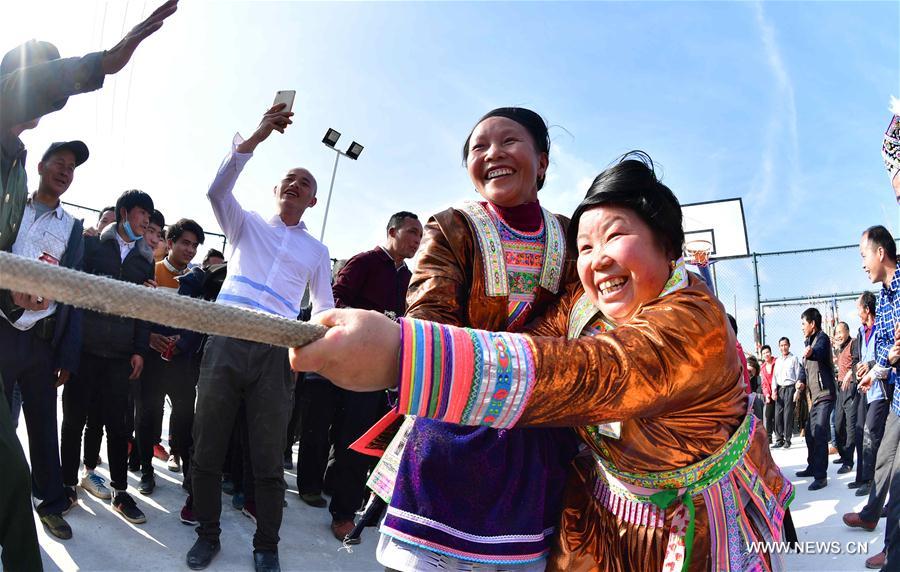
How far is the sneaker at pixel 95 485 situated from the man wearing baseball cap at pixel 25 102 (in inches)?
57.3

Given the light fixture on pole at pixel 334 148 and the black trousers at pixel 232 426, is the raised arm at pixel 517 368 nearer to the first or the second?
the black trousers at pixel 232 426

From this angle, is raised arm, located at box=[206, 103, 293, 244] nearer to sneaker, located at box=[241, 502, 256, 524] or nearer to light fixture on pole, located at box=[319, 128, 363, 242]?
sneaker, located at box=[241, 502, 256, 524]

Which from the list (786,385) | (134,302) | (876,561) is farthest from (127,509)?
(786,385)

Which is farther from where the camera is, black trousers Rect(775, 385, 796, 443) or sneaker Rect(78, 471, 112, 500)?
black trousers Rect(775, 385, 796, 443)

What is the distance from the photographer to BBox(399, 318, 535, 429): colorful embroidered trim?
2.83ft

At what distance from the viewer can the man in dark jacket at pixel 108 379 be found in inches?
134

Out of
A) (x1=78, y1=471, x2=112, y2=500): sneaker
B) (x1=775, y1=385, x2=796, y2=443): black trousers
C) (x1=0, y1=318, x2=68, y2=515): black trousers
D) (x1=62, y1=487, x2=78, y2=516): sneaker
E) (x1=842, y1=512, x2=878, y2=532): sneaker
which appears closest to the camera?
(x1=0, y1=318, x2=68, y2=515): black trousers

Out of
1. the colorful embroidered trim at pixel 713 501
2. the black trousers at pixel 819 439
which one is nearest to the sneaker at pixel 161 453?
the colorful embroidered trim at pixel 713 501

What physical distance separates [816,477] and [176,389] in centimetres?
624

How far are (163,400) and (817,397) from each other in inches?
267

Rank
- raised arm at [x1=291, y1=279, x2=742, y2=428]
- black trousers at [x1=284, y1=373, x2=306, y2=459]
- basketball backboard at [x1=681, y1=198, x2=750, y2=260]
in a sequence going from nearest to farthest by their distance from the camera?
raised arm at [x1=291, y1=279, x2=742, y2=428]
black trousers at [x1=284, y1=373, x2=306, y2=459]
basketball backboard at [x1=681, y1=198, x2=750, y2=260]

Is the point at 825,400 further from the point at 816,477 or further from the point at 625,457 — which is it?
the point at 625,457

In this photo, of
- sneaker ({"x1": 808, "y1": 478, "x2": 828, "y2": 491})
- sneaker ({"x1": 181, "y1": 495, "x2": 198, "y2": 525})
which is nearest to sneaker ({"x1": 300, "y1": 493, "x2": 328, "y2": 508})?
sneaker ({"x1": 181, "y1": 495, "x2": 198, "y2": 525})

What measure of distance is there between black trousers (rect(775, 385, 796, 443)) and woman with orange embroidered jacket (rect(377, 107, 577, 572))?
30.7 ft
